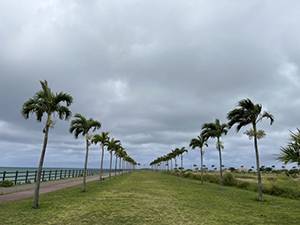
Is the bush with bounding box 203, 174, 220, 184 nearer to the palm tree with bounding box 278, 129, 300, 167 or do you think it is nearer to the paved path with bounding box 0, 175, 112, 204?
the paved path with bounding box 0, 175, 112, 204

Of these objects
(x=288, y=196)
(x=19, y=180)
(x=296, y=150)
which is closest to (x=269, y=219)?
(x=296, y=150)

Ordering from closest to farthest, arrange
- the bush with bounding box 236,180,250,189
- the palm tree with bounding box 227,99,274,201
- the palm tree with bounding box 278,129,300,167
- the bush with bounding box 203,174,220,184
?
the palm tree with bounding box 278,129,300,167
the palm tree with bounding box 227,99,274,201
the bush with bounding box 236,180,250,189
the bush with bounding box 203,174,220,184

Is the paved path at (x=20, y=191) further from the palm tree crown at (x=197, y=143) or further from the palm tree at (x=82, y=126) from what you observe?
the palm tree crown at (x=197, y=143)

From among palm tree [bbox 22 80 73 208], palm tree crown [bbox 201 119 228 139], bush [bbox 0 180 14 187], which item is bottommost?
bush [bbox 0 180 14 187]

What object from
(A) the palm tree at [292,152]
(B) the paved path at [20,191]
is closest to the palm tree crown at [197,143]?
(B) the paved path at [20,191]

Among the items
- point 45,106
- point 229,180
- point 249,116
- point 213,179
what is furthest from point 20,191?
point 213,179

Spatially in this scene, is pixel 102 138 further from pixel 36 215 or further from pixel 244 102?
pixel 36 215

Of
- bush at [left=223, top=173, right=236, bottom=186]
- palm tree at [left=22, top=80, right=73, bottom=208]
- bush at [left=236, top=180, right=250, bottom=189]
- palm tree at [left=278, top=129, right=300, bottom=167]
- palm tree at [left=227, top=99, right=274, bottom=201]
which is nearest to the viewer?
palm tree at [left=278, top=129, right=300, bottom=167]

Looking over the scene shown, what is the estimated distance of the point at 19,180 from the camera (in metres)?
32.7

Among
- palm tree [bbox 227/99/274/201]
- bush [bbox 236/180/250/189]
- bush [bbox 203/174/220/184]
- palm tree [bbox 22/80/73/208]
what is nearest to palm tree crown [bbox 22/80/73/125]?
palm tree [bbox 22/80/73/208]

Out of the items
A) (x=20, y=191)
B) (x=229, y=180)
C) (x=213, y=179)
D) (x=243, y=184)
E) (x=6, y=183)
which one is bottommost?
(x=20, y=191)

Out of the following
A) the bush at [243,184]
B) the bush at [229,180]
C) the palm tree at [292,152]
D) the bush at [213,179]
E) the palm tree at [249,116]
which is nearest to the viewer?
the palm tree at [292,152]

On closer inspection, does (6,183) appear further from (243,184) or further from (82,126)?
(243,184)

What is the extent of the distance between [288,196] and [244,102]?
8.27m
